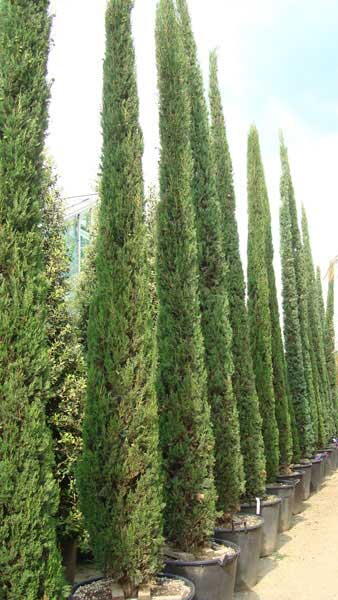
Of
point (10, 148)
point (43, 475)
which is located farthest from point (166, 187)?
point (43, 475)

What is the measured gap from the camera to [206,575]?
5.37m

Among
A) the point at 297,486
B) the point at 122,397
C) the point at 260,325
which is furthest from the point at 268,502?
the point at 122,397

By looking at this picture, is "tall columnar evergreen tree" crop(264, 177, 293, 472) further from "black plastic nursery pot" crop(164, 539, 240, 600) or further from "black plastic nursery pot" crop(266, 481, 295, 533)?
"black plastic nursery pot" crop(164, 539, 240, 600)

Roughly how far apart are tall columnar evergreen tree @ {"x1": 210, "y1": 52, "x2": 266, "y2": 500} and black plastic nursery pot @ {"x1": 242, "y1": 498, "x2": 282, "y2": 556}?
0.23 meters

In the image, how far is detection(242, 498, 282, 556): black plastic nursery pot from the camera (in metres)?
8.39

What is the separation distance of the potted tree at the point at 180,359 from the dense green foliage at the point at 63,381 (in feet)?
3.08

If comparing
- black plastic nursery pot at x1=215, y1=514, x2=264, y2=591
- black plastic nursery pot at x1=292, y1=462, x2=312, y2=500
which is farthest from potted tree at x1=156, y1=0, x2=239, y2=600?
black plastic nursery pot at x1=292, y1=462, x2=312, y2=500

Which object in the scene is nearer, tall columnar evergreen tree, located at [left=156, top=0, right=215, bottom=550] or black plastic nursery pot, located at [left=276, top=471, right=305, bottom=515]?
tall columnar evergreen tree, located at [left=156, top=0, right=215, bottom=550]

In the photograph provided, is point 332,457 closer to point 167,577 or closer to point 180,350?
point 180,350

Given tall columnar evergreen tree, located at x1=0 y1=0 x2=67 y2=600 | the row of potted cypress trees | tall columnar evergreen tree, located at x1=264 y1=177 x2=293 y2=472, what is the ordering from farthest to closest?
tall columnar evergreen tree, located at x1=264 y1=177 x2=293 y2=472
the row of potted cypress trees
tall columnar evergreen tree, located at x1=0 y1=0 x2=67 y2=600

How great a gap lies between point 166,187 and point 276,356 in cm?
660

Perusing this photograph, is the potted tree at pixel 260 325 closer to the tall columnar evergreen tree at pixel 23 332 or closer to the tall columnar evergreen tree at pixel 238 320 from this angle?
the tall columnar evergreen tree at pixel 238 320

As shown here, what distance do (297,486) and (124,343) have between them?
27.0 ft

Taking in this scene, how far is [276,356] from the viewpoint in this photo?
12.3 metres
